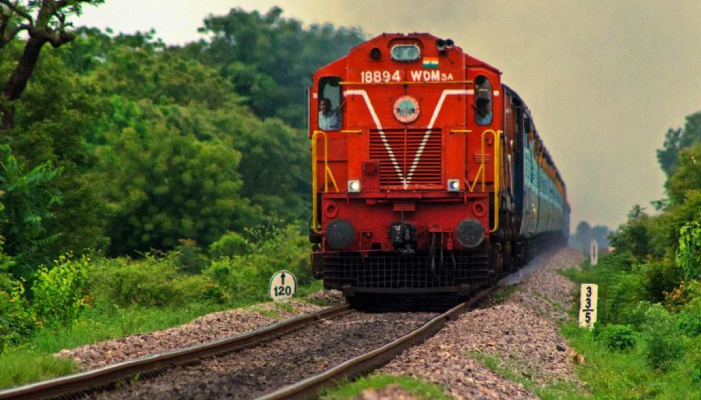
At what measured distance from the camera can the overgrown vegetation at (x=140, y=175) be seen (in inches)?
587

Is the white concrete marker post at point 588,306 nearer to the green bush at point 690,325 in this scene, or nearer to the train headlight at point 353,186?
the green bush at point 690,325

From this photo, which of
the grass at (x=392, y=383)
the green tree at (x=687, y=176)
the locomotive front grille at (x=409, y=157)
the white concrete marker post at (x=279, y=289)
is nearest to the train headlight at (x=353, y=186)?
the locomotive front grille at (x=409, y=157)

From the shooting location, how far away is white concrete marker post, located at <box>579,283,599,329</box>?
14633mm

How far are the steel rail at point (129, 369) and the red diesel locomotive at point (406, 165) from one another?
131 inches

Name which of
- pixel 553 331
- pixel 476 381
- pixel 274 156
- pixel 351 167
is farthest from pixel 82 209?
pixel 274 156

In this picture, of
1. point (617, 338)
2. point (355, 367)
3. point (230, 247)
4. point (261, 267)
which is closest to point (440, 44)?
point (617, 338)

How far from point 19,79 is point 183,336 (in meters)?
12.8

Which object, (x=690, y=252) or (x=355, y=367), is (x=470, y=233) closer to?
(x=690, y=252)

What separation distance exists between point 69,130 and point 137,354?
48.8ft

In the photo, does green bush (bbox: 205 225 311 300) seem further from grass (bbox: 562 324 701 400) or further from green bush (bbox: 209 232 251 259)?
grass (bbox: 562 324 701 400)

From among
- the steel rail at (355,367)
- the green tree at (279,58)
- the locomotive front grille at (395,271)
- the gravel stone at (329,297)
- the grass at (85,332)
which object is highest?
the green tree at (279,58)

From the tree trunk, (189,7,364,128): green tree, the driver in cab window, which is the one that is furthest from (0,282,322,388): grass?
(189,7,364,128): green tree

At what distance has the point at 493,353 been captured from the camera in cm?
1064

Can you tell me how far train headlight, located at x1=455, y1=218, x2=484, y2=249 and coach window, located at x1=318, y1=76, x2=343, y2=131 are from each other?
2663 mm
